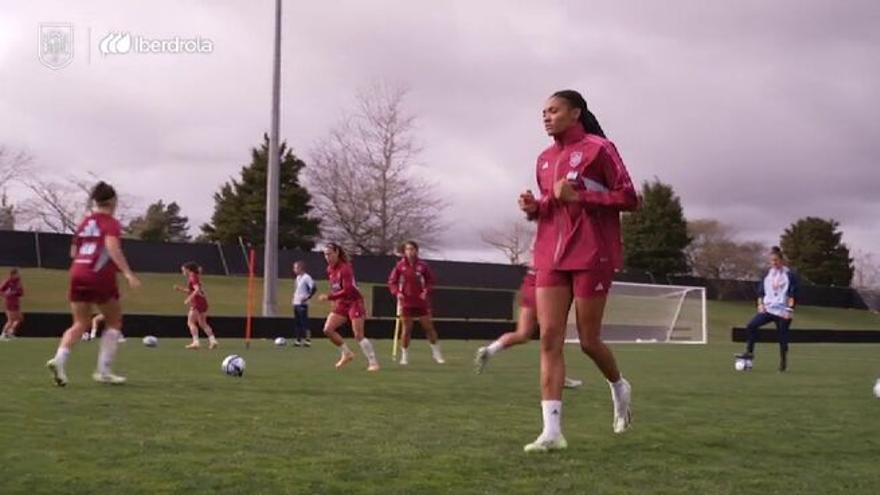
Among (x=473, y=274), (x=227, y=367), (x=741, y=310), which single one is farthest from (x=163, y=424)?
(x=741, y=310)

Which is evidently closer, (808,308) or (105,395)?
(105,395)

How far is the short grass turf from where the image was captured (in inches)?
193

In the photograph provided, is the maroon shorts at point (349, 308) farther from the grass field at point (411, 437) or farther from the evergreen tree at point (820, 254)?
the evergreen tree at point (820, 254)

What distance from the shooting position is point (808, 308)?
68.3 metres

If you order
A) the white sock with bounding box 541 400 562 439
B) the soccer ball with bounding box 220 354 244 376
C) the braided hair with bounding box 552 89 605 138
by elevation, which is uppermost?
the braided hair with bounding box 552 89 605 138

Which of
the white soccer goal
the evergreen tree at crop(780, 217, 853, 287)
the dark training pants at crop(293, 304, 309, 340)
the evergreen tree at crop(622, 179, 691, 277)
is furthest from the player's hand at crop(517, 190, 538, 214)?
the evergreen tree at crop(780, 217, 853, 287)

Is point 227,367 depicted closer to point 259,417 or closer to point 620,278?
point 259,417

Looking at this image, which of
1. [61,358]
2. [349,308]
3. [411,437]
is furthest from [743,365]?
[411,437]

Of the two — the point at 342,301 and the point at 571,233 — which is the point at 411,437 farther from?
the point at 342,301

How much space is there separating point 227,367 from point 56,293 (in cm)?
3371

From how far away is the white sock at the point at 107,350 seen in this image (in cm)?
1054

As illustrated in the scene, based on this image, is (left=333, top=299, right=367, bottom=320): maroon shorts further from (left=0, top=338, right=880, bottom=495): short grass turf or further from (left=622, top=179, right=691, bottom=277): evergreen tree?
(left=622, top=179, right=691, bottom=277): evergreen tree

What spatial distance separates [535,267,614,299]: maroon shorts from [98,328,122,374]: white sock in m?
6.16

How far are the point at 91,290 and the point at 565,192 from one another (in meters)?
6.24
